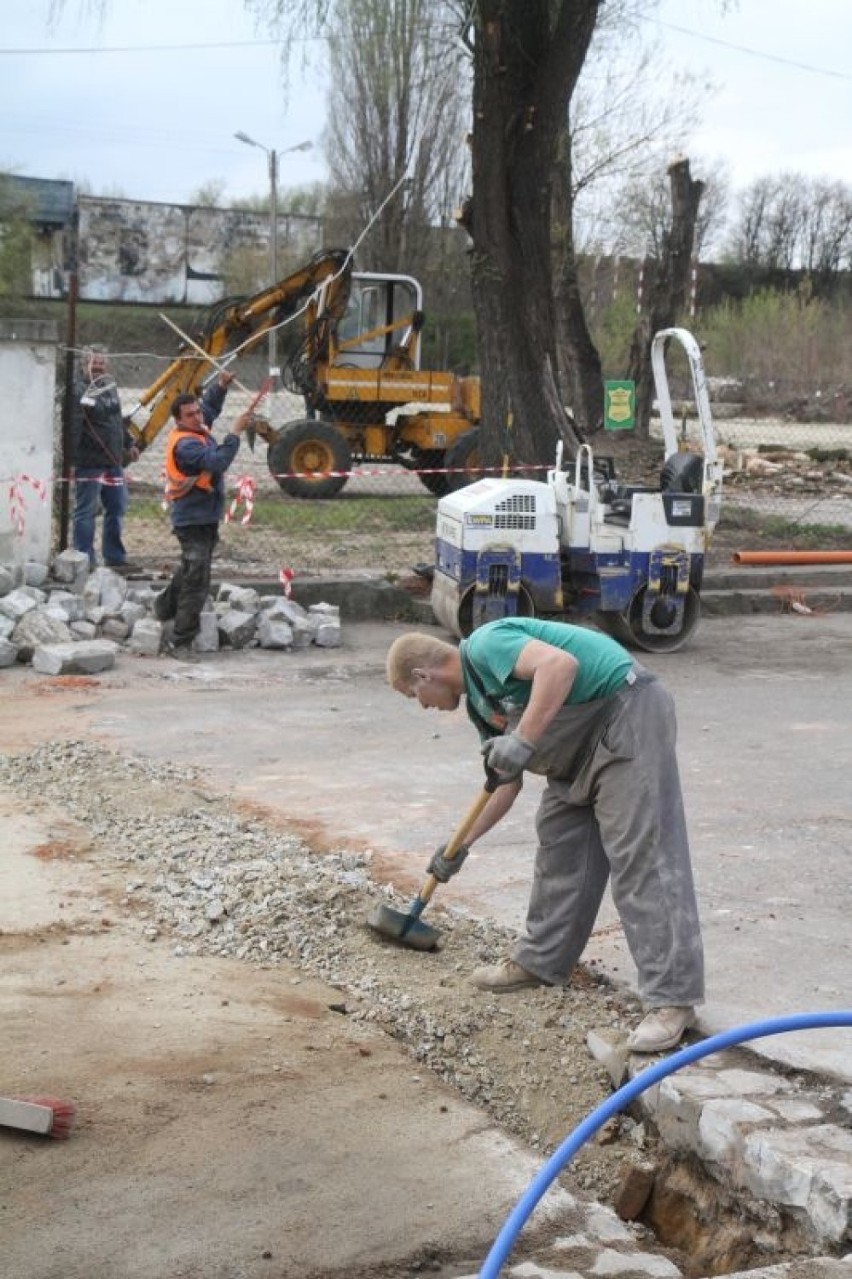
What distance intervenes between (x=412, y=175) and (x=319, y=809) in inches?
1328

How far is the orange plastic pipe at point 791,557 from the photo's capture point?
50.4 ft

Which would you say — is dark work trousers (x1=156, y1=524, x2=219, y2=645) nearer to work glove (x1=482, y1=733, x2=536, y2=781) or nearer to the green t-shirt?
the green t-shirt

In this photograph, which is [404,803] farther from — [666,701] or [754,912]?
[666,701]

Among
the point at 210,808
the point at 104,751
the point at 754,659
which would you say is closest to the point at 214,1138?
the point at 210,808

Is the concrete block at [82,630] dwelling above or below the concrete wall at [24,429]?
below

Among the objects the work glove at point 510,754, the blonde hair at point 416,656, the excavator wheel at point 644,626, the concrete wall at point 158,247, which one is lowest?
the excavator wheel at point 644,626

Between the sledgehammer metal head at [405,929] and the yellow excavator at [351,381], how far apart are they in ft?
45.7

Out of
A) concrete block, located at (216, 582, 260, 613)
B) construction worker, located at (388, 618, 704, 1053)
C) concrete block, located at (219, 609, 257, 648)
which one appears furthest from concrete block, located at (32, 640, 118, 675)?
construction worker, located at (388, 618, 704, 1053)

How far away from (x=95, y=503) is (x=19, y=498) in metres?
0.88

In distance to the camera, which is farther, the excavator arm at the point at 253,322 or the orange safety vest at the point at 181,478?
the excavator arm at the point at 253,322

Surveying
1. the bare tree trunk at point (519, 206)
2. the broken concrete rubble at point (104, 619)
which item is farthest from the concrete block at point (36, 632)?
the bare tree trunk at point (519, 206)

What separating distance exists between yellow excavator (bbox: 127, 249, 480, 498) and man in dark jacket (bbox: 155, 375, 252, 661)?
776cm

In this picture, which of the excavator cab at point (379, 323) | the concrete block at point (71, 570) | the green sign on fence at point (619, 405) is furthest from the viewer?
the excavator cab at point (379, 323)

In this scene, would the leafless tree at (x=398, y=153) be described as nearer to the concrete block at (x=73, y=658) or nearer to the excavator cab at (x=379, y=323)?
the excavator cab at (x=379, y=323)
